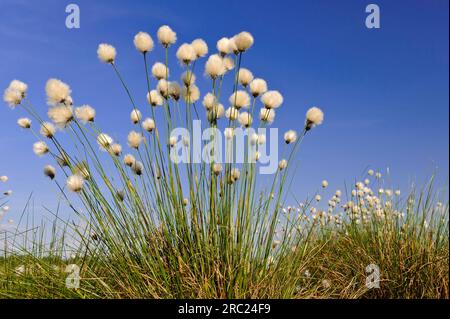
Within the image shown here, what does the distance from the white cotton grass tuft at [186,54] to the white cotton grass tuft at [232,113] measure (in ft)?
1.42

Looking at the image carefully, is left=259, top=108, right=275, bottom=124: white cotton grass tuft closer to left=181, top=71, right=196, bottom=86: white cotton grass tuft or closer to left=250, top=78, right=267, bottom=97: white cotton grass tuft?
left=250, top=78, right=267, bottom=97: white cotton grass tuft

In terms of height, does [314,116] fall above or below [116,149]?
above

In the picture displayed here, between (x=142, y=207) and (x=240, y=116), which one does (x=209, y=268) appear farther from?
(x=240, y=116)

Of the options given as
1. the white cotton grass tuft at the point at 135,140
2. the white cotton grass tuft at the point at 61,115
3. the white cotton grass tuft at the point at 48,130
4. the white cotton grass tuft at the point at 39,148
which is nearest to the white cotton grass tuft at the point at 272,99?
the white cotton grass tuft at the point at 135,140

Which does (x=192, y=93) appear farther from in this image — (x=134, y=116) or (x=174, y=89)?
(x=134, y=116)

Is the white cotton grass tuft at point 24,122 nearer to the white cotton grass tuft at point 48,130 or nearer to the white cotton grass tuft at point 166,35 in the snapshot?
the white cotton grass tuft at point 48,130

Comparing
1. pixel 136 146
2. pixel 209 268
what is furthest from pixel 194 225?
pixel 136 146

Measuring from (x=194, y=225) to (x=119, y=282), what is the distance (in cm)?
60

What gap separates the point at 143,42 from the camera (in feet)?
10.7

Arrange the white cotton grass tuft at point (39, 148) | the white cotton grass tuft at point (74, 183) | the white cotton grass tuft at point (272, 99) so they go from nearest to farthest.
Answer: the white cotton grass tuft at point (74, 183)
the white cotton grass tuft at point (272, 99)
the white cotton grass tuft at point (39, 148)

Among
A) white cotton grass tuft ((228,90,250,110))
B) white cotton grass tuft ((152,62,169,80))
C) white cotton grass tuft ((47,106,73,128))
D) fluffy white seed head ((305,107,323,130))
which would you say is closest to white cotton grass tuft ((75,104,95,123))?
white cotton grass tuft ((47,106,73,128))

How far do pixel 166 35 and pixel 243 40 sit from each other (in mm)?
555

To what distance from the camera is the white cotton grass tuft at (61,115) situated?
3256mm

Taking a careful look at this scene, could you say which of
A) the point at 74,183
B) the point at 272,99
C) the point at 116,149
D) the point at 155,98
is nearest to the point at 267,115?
the point at 272,99
